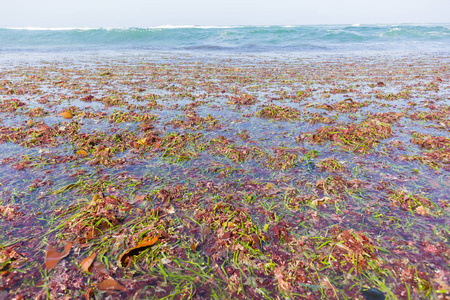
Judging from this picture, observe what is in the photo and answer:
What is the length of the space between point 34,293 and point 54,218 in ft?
3.70

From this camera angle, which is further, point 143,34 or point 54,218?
point 143,34

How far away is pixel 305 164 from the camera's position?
174 inches

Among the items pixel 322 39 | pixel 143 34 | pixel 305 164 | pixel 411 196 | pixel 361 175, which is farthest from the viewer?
pixel 143 34

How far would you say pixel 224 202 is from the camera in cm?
345

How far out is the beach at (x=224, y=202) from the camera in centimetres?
235

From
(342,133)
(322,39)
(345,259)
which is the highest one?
(322,39)

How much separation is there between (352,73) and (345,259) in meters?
13.2

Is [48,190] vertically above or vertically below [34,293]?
above

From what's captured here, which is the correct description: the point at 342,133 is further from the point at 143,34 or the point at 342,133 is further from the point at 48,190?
the point at 143,34

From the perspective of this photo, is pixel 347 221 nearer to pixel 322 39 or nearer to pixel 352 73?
pixel 352 73

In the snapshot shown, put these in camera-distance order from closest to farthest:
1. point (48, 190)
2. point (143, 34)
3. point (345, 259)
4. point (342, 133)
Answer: point (345, 259), point (48, 190), point (342, 133), point (143, 34)

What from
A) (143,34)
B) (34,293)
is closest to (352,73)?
(34,293)

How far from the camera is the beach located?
7.70 feet

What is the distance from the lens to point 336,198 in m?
3.48
